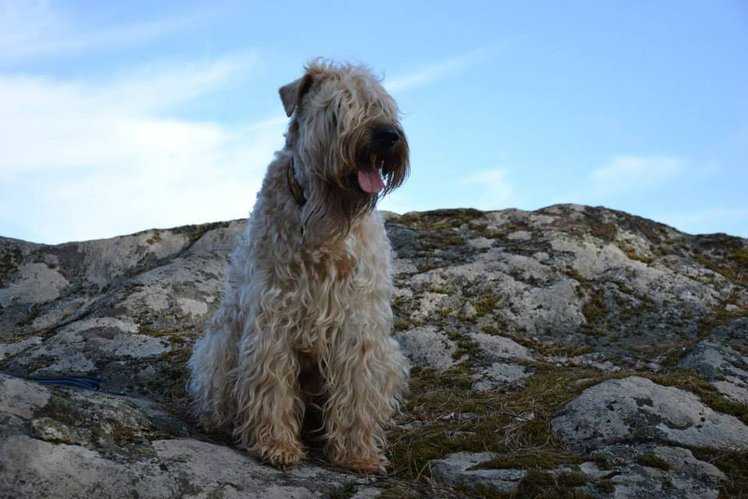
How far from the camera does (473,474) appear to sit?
4.42 meters

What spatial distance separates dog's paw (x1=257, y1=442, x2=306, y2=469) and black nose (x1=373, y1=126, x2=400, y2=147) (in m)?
1.95

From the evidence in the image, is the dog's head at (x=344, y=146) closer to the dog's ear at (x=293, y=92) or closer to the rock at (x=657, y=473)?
the dog's ear at (x=293, y=92)

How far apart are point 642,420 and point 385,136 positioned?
2.46 m

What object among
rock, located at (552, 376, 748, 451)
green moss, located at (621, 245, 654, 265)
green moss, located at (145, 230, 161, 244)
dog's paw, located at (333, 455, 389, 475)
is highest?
green moss, located at (145, 230, 161, 244)

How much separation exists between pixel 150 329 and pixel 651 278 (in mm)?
5148

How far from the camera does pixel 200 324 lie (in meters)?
7.79

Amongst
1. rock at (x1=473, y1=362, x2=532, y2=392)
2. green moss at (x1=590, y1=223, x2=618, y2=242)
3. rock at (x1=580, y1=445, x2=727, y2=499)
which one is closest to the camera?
rock at (x1=580, y1=445, x2=727, y2=499)

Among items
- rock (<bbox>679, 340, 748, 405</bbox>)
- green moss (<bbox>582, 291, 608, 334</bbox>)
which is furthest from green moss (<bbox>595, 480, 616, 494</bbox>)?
green moss (<bbox>582, 291, 608, 334</bbox>)

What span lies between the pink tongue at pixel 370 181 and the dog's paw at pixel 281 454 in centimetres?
165

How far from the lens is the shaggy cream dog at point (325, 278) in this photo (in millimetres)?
4840

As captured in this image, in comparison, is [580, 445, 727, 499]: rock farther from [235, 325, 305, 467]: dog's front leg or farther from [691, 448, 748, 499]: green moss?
[235, 325, 305, 467]: dog's front leg

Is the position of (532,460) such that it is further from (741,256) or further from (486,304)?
(741,256)

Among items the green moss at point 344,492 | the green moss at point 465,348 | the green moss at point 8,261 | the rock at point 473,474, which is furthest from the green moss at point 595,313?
the green moss at point 8,261

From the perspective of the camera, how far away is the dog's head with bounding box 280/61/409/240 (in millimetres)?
4820
